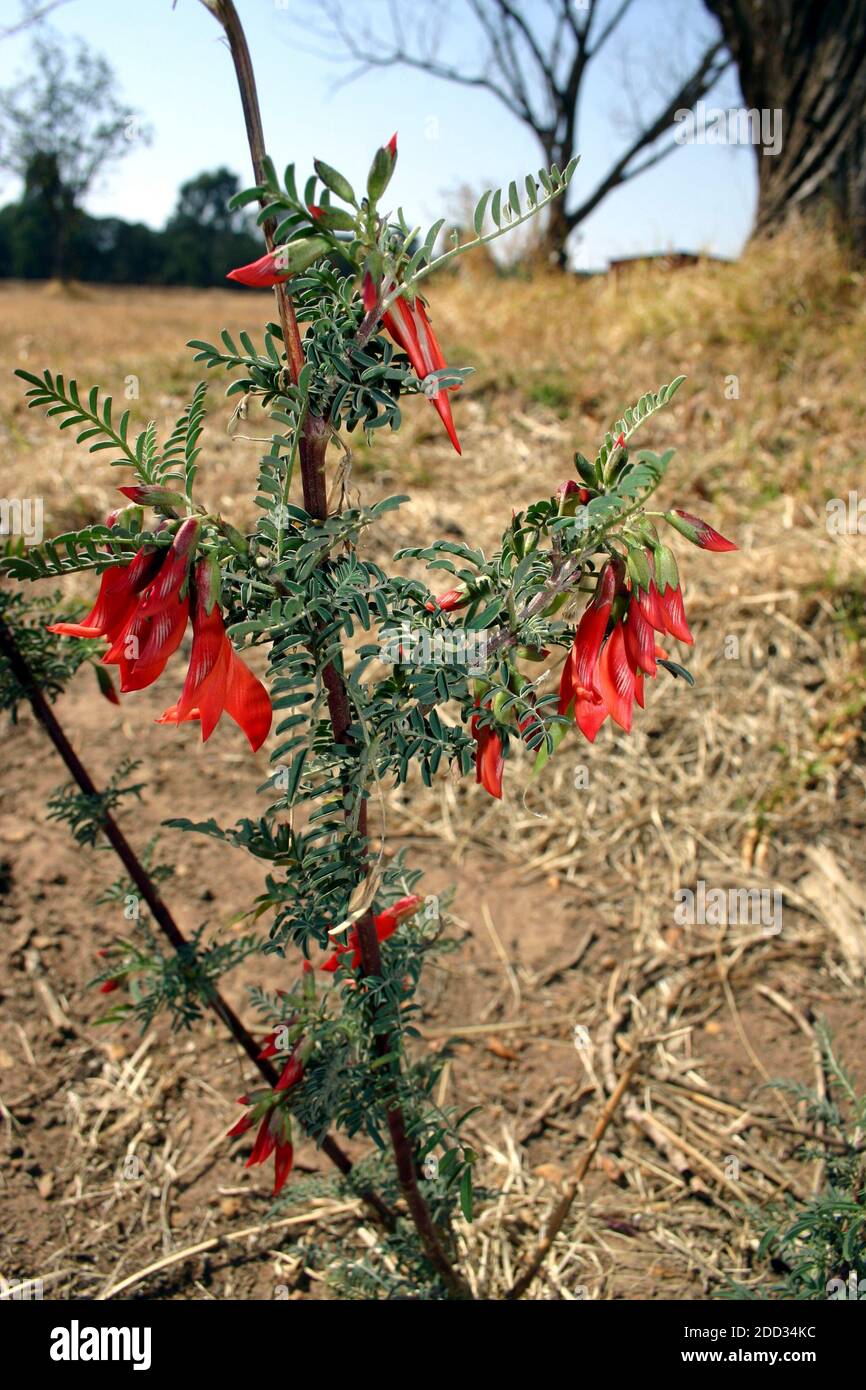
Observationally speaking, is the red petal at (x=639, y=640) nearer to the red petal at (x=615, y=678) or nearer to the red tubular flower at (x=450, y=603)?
the red petal at (x=615, y=678)

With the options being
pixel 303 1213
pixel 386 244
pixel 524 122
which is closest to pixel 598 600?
pixel 386 244

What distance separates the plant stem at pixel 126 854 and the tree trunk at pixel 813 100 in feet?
15.3

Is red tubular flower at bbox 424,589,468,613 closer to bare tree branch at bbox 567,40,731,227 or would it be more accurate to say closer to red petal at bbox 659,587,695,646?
red petal at bbox 659,587,695,646

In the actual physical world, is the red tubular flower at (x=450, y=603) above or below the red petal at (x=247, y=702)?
above

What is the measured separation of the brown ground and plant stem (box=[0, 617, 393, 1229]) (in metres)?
0.12

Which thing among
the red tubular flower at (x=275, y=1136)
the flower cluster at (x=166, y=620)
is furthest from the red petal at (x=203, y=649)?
the red tubular flower at (x=275, y=1136)

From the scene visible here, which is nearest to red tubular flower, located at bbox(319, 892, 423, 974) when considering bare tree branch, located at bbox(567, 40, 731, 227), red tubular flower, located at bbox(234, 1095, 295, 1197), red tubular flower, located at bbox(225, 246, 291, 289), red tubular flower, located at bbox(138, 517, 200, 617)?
red tubular flower, located at bbox(234, 1095, 295, 1197)

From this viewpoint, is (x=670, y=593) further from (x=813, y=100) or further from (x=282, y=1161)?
(x=813, y=100)

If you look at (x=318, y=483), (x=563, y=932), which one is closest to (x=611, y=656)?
(x=318, y=483)

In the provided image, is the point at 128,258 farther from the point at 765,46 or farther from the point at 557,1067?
the point at 557,1067

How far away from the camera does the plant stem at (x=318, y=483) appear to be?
33.2 inches

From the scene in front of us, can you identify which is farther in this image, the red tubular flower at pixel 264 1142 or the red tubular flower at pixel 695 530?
the red tubular flower at pixel 264 1142

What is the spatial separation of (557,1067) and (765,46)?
5.23 metres

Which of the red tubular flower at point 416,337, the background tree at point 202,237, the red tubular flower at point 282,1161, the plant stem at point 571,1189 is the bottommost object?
the plant stem at point 571,1189
